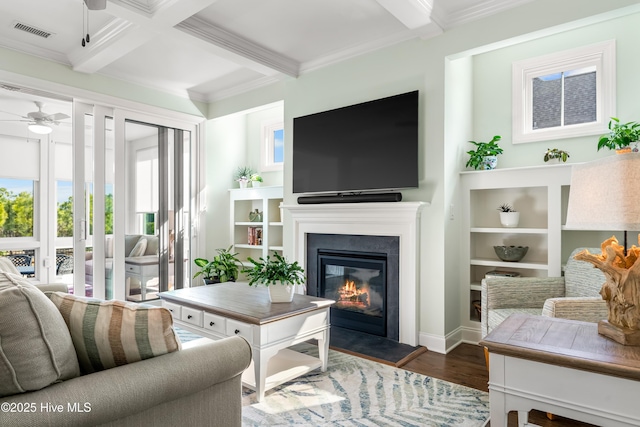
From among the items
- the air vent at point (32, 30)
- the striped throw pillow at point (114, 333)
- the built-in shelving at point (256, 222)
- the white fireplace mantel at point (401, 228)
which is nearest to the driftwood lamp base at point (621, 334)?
the striped throw pillow at point (114, 333)

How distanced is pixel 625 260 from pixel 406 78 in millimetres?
2412

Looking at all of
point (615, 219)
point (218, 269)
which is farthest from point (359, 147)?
point (615, 219)

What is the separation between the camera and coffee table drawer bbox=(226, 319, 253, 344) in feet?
7.74

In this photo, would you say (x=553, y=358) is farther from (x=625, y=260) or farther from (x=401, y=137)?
(x=401, y=137)

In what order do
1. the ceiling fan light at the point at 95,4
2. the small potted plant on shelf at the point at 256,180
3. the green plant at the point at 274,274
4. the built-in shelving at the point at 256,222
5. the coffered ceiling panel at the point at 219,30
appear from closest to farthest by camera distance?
1. the ceiling fan light at the point at 95,4
2. the green plant at the point at 274,274
3. the coffered ceiling panel at the point at 219,30
4. the built-in shelving at the point at 256,222
5. the small potted plant on shelf at the point at 256,180

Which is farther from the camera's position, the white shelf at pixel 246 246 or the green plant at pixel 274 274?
the white shelf at pixel 246 246

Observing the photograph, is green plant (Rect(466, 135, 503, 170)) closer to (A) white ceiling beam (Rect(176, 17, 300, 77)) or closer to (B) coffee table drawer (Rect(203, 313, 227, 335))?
(A) white ceiling beam (Rect(176, 17, 300, 77))

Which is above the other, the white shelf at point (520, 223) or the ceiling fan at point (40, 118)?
the ceiling fan at point (40, 118)

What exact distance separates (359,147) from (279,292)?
1630mm

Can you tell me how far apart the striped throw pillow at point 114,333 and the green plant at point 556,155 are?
3201mm

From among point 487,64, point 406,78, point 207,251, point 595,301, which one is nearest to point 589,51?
point 487,64

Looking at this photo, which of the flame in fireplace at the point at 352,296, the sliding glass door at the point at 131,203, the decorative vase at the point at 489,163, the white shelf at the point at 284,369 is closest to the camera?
the white shelf at the point at 284,369

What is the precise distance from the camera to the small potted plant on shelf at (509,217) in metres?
3.38

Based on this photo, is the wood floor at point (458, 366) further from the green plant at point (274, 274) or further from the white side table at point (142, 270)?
the white side table at point (142, 270)
